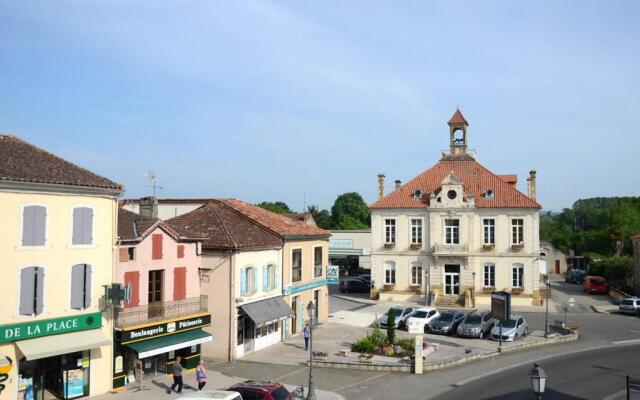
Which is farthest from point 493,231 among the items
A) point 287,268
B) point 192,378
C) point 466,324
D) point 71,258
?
point 71,258

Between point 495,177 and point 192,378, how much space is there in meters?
34.9

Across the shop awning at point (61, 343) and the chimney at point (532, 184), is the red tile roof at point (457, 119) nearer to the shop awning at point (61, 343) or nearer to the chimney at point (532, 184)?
the chimney at point (532, 184)

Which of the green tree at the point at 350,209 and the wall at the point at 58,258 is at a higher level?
the green tree at the point at 350,209

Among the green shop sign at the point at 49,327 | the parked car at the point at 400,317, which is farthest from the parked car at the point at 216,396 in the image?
the parked car at the point at 400,317

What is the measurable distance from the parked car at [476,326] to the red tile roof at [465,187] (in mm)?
15523

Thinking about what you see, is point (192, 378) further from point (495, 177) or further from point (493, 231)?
point (495, 177)

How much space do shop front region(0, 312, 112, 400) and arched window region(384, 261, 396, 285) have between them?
3247cm

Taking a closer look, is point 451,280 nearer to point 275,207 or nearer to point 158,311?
point 158,311

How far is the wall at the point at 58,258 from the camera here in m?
19.2

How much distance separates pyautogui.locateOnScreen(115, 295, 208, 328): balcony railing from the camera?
23281mm

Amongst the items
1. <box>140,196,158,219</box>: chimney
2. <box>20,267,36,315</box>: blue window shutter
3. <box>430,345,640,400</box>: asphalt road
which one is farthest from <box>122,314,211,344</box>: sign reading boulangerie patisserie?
<box>430,345,640,400</box>: asphalt road

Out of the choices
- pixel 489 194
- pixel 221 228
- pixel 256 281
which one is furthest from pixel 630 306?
pixel 221 228

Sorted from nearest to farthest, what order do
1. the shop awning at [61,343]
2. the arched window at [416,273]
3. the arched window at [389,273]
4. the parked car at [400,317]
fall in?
1. the shop awning at [61,343]
2. the parked car at [400,317]
3. the arched window at [416,273]
4. the arched window at [389,273]

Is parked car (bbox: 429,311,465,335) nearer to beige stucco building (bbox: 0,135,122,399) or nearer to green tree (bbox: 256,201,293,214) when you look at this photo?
beige stucco building (bbox: 0,135,122,399)
